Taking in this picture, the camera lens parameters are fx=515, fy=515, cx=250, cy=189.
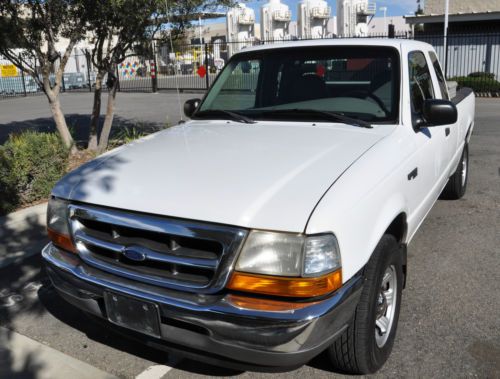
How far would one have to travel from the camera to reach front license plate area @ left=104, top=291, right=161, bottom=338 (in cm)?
243

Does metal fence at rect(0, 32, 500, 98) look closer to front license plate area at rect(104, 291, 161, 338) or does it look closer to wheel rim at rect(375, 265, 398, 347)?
wheel rim at rect(375, 265, 398, 347)

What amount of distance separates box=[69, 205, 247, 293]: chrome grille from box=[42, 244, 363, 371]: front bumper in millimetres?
71

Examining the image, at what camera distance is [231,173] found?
8.79 feet

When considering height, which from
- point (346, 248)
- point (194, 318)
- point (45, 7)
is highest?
point (45, 7)

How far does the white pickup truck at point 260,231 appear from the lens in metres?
2.25

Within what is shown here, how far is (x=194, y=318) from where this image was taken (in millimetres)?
2301

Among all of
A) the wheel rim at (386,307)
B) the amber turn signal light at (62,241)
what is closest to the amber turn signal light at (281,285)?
the wheel rim at (386,307)

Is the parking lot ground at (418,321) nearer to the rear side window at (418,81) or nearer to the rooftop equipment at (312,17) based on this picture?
the rear side window at (418,81)

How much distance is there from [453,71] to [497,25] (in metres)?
3.18

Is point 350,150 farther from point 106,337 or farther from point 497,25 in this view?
point 497,25

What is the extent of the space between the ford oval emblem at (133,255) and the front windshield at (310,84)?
1.73 metres

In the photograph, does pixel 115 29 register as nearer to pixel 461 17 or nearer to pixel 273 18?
pixel 461 17

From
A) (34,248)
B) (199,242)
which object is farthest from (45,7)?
(199,242)

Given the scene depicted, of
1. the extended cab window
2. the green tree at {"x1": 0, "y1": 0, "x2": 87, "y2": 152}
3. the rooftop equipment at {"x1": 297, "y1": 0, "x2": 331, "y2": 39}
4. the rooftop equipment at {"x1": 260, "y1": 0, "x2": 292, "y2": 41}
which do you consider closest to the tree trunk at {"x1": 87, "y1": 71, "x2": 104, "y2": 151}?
the green tree at {"x1": 0, "y1": 0, "x2": 87, "y2": 152}
